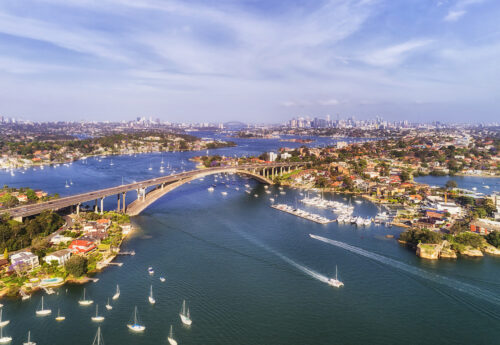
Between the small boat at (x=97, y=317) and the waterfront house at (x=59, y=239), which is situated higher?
the waterfront house at (x=59, y=239)

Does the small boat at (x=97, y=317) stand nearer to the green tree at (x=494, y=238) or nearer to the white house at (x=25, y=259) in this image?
the white house at (x=25, y=259)

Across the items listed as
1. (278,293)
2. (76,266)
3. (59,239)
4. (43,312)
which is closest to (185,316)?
(278,293)

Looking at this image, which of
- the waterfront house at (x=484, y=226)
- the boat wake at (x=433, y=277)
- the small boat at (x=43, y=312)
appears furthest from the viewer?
the waterfront house at (x=484, y=226)

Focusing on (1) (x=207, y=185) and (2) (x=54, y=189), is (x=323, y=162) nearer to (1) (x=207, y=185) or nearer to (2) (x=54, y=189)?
(1) (x=207, y=185)

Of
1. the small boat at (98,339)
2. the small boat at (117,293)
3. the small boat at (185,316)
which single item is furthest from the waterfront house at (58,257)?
the small boat at (185,316)

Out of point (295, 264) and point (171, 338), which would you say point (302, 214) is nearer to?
point (295, 264)

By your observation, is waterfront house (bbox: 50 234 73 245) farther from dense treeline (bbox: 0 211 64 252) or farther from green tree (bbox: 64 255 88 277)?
green tree (bbox: 64 255 88 277)

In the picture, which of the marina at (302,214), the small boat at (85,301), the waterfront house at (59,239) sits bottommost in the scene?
the marina at (302,214)
